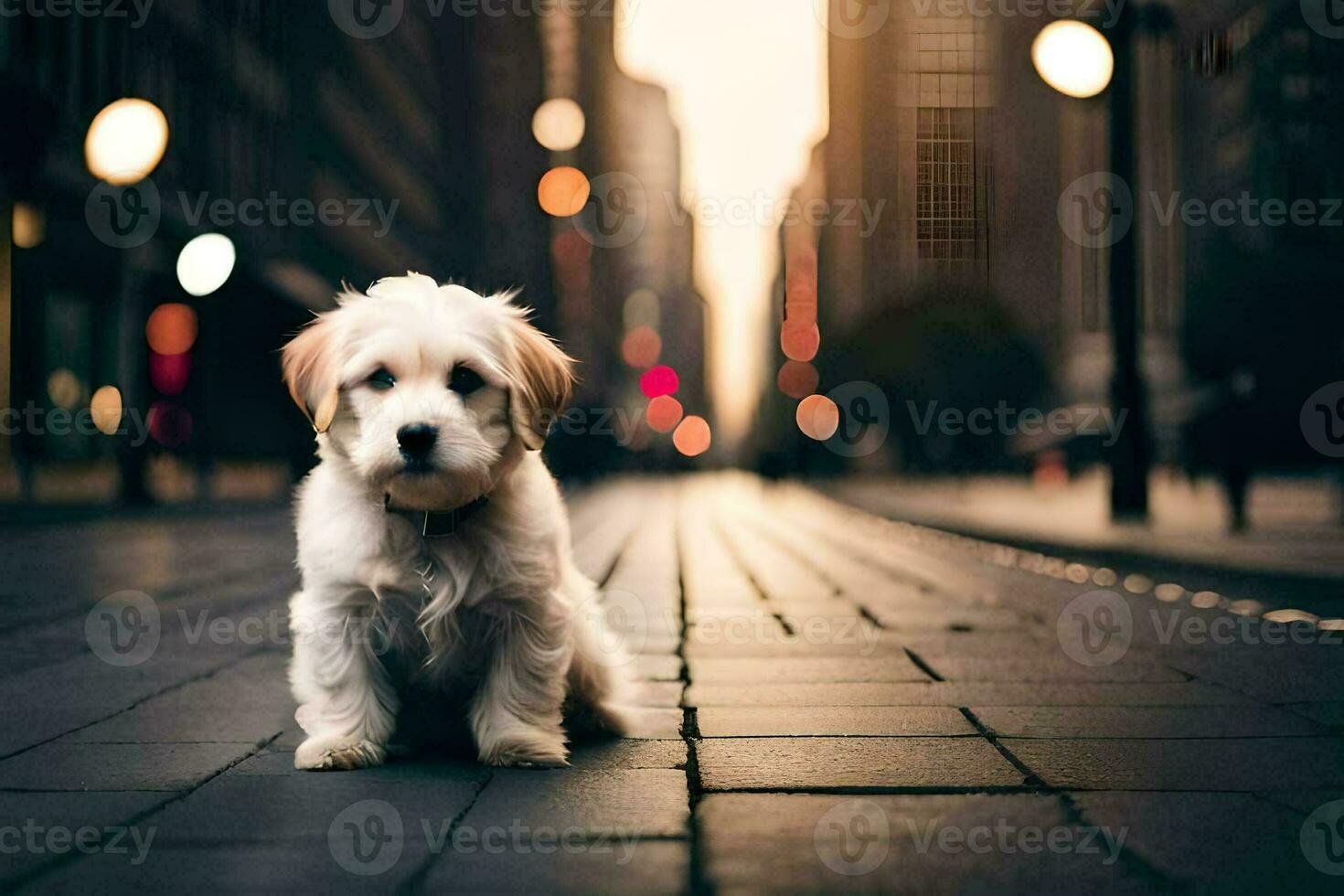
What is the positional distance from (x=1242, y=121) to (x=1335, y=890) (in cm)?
6600

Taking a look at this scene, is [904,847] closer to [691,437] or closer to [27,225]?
[27,225]

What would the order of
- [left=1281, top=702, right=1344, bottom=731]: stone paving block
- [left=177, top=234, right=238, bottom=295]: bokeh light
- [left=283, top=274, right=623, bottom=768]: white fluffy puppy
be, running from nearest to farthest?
[left=283, top=274, right=623, bottom=768]: white fluffy puppy < [left=1281, top=702, right=1344, bottom=731]: stone paving block < [left=177, top=234, right=238, bottom=295]: bokeh light

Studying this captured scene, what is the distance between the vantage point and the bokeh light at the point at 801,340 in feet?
203

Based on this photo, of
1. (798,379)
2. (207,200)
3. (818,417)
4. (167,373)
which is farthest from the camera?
(798,379)

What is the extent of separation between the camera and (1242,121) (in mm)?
61156

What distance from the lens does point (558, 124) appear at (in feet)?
58.6

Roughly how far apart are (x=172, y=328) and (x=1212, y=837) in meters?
27.2

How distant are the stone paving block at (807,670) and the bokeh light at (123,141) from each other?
1049 centimetres

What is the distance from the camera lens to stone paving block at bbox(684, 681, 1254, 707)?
4523mm

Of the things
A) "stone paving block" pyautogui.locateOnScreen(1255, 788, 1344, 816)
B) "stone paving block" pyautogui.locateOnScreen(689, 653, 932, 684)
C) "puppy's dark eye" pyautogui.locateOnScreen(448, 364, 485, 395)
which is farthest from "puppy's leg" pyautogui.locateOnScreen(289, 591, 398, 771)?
"stone paving block" pyautogui.locateOnScreen(1255, 788, 1344, 816)

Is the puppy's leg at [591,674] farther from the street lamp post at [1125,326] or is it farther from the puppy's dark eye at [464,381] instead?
the street lamp post at [1125,326]

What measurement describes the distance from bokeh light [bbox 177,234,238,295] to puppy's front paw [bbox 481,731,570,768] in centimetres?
1350

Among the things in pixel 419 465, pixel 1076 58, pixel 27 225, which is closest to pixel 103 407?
pixel 27 225

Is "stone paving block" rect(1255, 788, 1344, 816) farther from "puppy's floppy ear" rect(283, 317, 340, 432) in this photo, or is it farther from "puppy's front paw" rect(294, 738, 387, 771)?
"puppy's floppy ear" rect(283, 317, 340, 432)
